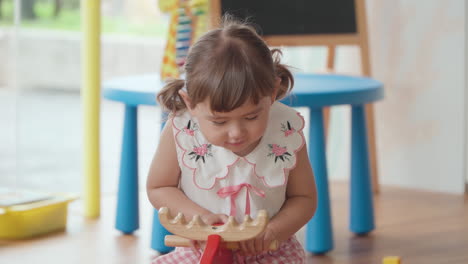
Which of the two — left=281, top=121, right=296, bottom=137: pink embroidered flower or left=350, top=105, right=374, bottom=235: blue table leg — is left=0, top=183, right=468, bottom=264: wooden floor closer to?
left=350, top=105, right=374, bottom=235: blue table leg

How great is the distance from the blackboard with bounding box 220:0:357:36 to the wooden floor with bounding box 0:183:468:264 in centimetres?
59

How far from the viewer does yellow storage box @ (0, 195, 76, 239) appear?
1994 millimetres

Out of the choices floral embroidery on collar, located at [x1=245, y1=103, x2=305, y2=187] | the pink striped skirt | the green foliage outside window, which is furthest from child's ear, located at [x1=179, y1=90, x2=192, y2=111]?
the green foliage outside window

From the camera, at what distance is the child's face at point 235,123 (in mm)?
1100

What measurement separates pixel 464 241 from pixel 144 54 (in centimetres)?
201

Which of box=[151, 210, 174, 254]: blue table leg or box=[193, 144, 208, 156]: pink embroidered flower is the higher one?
box=[193, 144, 208, 156]: pink embroidered flower

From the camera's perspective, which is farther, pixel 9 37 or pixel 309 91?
pixel 9 37

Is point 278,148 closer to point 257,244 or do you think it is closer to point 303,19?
point 257,244

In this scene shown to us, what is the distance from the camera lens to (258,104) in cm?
111

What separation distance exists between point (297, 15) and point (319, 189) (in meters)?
0.72

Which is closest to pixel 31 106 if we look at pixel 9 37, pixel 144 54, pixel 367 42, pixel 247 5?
pixel 9 37

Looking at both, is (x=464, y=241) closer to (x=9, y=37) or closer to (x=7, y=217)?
(x=7, y=217)

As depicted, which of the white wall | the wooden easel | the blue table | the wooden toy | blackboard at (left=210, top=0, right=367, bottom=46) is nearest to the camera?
the wooden toy

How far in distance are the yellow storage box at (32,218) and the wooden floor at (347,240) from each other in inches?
1.3
